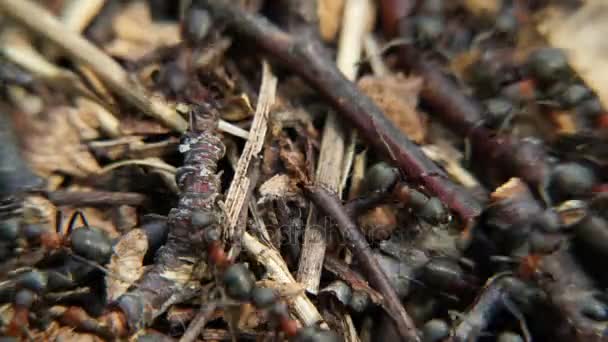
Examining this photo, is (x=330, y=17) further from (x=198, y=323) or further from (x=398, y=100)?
(x=198, y=323)

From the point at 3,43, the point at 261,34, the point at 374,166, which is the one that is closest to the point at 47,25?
the point at 3,43

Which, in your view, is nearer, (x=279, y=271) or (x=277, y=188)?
(x=279, y=271)

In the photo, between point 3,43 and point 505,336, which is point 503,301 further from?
point 3,43

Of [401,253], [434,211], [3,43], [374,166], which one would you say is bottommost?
Answer: [401,253]

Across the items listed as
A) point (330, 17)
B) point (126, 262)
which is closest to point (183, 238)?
point (126, 262)

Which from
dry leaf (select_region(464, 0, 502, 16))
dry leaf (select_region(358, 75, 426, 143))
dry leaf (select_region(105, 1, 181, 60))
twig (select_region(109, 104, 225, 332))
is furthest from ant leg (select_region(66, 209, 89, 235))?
dry leaf (select_region(464, 0, 502, 16))

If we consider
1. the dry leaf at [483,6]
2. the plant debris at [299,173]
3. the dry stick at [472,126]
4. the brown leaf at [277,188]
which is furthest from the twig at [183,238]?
the dry leaf at [483,6]

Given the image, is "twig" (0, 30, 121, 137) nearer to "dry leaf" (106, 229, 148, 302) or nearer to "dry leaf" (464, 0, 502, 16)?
"dry leaf" (106, 229, 148, 302)

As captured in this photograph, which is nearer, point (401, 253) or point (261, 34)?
point (401, 253)
